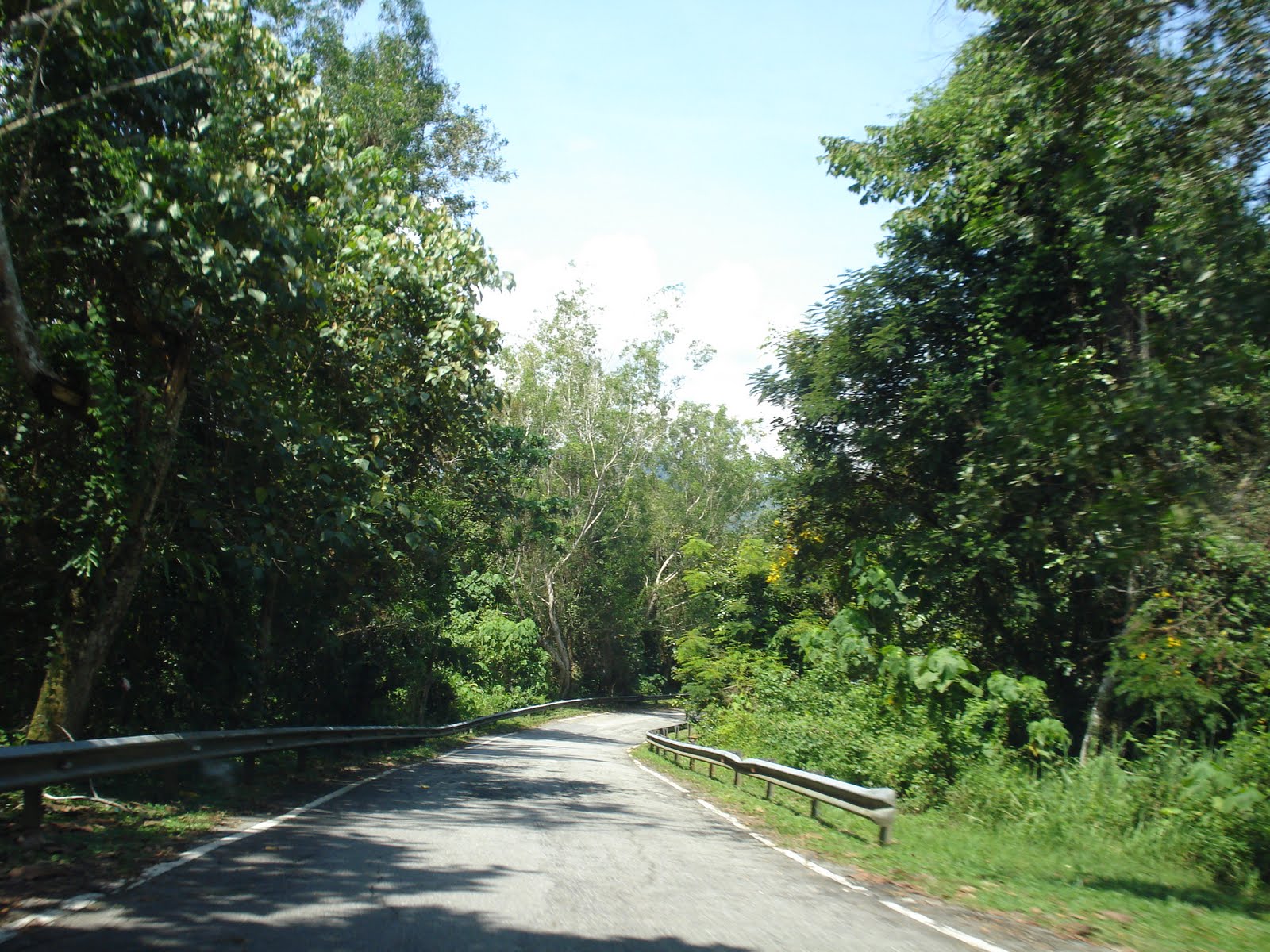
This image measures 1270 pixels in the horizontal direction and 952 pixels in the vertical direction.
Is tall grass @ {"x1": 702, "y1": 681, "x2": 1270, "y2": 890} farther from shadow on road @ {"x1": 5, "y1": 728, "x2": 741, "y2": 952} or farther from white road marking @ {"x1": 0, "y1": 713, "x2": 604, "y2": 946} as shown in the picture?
white road marking @ {"x1": 0, "y1": 713, "x2": 604, "y2": 946}

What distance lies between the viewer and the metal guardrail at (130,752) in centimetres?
725

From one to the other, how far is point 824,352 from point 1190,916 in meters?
11.5

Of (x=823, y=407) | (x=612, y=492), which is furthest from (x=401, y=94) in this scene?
(x=612, y=492)

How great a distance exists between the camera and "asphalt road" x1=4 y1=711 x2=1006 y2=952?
5.72 metres

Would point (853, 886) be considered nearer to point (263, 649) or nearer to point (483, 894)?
point (483, 894)

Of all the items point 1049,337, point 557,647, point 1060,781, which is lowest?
point 1060,781

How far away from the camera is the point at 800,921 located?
6820mm

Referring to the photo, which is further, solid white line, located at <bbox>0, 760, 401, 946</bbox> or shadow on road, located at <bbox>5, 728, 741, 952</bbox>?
solid white line, located at <bbox>0, 760, 401, 946</bbox>

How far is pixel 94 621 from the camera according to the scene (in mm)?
10484

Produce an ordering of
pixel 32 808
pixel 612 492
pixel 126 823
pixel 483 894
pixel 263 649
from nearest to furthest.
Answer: pixel 483 894, pixel 32 808, pixel 126 823, pixel 263 649, pixel 612 492

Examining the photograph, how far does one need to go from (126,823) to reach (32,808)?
1.61m

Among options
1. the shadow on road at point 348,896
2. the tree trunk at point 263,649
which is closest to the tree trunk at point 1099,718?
the shadow on road at point 348,896

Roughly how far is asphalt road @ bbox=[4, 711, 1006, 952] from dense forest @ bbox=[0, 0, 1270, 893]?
3.75 metres

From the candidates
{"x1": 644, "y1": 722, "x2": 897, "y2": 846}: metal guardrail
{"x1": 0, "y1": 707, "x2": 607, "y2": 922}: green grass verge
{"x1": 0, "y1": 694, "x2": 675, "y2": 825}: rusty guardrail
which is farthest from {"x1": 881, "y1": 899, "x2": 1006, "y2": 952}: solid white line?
{"x1": 0, "y1": 694, "x2": 675, "y2": 825}: rusty guardrail
